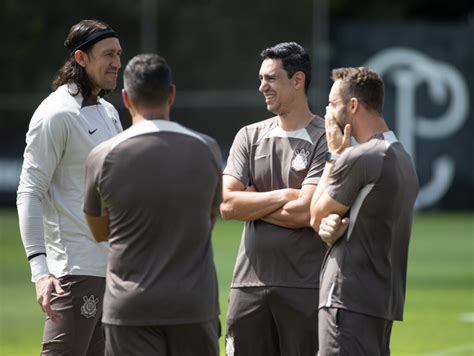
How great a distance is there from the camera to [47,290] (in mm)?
6207

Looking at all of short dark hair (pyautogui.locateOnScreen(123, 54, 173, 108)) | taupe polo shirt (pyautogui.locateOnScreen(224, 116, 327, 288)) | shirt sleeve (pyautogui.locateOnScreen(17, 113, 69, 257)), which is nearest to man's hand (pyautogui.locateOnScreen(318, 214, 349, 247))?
taupe polo shirt (pyautogui.locateOnScreen(224, 116, 327, 288))

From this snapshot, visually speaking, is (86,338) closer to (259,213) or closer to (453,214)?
(259,213)

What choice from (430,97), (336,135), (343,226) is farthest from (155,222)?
(430,97)

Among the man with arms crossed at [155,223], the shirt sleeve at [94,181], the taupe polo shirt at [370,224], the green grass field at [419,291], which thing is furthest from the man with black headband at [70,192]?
the green grass field at [419,291]

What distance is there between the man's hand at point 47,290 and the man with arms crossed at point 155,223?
688mm

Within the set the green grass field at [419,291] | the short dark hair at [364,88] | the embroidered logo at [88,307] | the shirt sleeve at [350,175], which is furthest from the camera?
the green grass field at [419,291]

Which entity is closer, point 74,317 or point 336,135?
point 336,135

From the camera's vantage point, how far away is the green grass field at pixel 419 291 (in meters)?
12.0

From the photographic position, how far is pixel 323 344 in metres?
6.25

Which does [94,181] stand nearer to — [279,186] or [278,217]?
[278,217]

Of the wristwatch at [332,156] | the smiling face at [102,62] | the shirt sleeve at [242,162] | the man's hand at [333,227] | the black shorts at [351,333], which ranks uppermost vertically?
the smiling face at [102,62]

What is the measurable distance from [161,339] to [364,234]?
1.26m

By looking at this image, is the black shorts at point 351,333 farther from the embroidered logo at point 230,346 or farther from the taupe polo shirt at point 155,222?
the embroidered logo at point 230,346

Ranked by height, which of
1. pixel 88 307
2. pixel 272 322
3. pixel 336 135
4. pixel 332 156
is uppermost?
pixel 336 135
